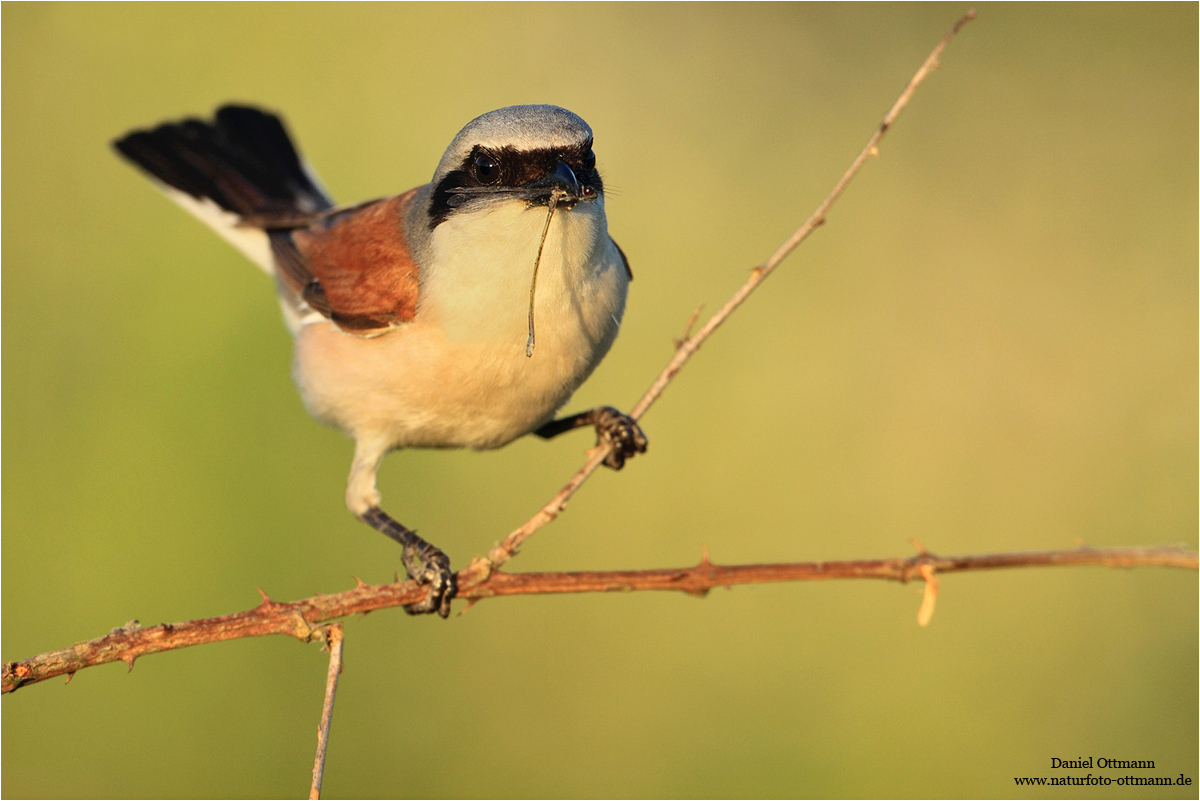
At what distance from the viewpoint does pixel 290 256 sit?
4.43 meters

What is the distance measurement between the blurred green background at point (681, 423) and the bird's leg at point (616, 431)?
3.56 ft

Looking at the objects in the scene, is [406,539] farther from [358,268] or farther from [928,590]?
[928,590]

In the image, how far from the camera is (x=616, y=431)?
3.82 metres

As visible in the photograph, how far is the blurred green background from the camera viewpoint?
436cm

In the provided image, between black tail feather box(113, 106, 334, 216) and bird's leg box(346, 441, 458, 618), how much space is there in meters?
1.68

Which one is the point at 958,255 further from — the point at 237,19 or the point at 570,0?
the point at 237,19

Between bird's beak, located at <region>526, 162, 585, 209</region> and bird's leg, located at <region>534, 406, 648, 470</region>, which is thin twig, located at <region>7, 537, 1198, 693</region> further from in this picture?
bird's leg, located at <region>534, 406, 648, 470</region>

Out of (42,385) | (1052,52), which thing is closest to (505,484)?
(42,385)

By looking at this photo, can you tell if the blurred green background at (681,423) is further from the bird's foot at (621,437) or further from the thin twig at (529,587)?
the thin twig at (529,587)

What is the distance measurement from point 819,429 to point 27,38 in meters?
5.27

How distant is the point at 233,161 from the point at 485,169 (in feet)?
8.92

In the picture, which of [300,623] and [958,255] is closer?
[300,623]

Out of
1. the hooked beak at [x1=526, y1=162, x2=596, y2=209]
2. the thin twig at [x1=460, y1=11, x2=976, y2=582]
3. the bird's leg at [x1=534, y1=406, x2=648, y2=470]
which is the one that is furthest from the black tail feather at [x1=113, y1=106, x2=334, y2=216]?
the thin twig at [x1=460, y1=11, x2=976, y2=582]

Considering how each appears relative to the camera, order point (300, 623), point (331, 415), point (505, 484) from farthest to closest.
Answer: point (505, 484)
point (331, 415)
point (300, 623)
